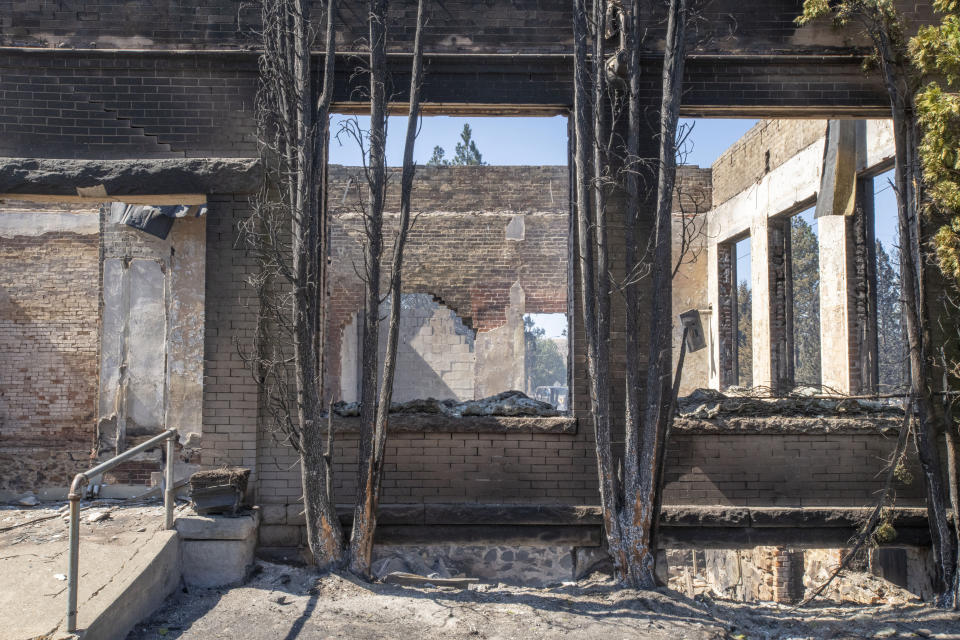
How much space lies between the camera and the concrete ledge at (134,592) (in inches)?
143

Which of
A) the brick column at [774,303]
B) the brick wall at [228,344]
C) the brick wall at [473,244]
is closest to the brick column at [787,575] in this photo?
the brick column at [774,303]

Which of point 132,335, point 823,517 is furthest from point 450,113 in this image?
point 132,335

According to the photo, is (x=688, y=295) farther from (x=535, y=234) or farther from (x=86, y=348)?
(x=86, y=348)

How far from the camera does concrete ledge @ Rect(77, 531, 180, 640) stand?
3.64 metres

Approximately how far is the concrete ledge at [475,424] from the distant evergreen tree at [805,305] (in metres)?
20.5

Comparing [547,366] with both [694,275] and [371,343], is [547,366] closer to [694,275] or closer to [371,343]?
[694,275]

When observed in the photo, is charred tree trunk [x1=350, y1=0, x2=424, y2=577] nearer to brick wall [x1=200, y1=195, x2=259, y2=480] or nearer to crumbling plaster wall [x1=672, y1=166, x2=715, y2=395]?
brick wall [x1=200, y1=195, x2=259, y2=480]

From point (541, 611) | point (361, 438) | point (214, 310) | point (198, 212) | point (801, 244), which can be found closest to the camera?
point (541, 611)

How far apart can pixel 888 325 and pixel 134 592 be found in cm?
1589

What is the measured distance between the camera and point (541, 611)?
15.1 feet

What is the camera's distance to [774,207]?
10.0 metres

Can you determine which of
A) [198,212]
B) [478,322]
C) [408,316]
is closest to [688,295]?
[478,322]

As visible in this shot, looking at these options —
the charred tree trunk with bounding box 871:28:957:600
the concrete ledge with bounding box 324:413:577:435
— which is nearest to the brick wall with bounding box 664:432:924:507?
the charred tree trunk with bounding box 871:28:957:600

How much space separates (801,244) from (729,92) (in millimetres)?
23162
